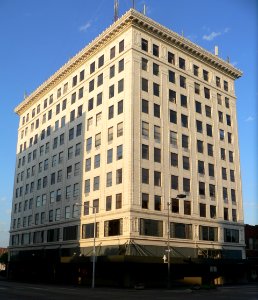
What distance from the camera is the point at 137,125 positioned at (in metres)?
56.8

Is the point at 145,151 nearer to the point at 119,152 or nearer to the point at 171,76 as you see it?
the point at 119,152

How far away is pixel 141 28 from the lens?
61.2m

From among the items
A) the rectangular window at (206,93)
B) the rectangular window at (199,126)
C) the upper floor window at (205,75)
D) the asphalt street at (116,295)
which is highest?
the upper floor window at (205,75)

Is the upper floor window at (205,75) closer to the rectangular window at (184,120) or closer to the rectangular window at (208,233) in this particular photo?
the rectangular window at (184,120)

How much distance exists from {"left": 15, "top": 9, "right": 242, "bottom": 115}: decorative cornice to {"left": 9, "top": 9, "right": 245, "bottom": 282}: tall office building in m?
0.19

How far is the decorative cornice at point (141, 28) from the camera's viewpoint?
199 feet

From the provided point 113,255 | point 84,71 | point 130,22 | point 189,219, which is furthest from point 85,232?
point 130,22

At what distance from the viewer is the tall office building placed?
55594 millimetres

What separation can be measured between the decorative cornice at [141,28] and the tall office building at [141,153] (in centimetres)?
19

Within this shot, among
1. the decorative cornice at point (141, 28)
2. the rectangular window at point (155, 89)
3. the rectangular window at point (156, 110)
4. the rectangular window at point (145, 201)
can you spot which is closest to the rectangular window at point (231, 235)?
the rectangular window at point (145, 201)

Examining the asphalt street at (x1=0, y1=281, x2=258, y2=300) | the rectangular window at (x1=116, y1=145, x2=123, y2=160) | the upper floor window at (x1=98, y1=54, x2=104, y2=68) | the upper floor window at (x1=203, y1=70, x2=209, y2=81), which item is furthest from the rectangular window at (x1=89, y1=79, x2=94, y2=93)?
the asphalt street at (x1=0, y1=281, x2=258, y2=300)

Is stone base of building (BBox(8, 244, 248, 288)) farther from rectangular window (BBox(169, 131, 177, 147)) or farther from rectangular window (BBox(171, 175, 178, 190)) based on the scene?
rectangular window (BBox(169, 131, 177, 147))

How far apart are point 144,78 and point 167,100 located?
17.1 ft

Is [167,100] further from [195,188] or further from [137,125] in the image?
[195,188]
